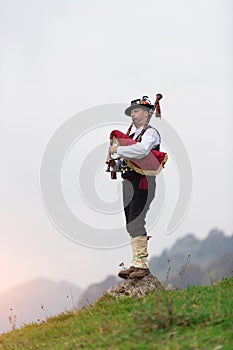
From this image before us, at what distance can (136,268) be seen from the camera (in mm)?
10133

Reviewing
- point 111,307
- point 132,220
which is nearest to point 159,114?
point 132,220

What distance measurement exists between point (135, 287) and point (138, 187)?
5.42 feet

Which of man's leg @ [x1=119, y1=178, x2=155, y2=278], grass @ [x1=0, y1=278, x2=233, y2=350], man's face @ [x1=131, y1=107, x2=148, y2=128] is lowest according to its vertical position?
grass @ [x1=0, y1=278, x2=233, y2=350]

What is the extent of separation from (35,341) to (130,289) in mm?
2264

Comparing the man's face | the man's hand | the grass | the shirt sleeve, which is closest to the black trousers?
the shirt sleeve

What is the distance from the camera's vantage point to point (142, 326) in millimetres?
6973

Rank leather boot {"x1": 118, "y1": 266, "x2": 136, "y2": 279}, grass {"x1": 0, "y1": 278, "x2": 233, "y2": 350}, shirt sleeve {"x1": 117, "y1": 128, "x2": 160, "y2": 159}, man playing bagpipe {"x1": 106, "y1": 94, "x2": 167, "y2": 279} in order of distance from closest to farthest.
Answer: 1. grass {"x1": 0, "y1": 278, "x2": 233, "y2": 350}
2. shirt sleeve {"x1": 117, "y1": 128, "x2": 160, "y2": 159}
3. man playing bagpipe {"x1": 106, "y1": 94, "x2": 167, "y2": 279}
4. leather boot {"x1": 118, "y1": 266, "x2": 136, "y2": 279}

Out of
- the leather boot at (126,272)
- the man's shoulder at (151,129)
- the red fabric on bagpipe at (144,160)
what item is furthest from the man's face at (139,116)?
the leather boot at (126,272)

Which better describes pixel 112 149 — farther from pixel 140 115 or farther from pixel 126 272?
pixel 126 272

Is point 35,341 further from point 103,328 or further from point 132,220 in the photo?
point 132,220

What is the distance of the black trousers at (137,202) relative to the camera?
9.88m

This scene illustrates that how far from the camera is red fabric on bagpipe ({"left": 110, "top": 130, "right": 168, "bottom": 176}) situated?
9.84 meters

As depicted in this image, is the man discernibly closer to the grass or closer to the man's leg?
the man's leg

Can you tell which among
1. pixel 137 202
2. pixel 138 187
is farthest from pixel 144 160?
pixel 137 202
